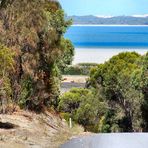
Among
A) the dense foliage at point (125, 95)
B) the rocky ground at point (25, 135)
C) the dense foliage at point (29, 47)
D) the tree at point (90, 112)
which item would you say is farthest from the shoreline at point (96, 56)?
the rocky ground at point (25, 135)

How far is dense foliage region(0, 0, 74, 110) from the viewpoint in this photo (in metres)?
14.8

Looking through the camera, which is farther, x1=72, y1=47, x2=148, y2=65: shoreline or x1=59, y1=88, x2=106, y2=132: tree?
x1=72, y1=47, x2=148, y2=65: shoreline

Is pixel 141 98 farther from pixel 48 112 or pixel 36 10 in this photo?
pixel 36 10

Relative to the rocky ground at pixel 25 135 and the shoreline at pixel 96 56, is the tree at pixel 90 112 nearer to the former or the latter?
the rocky ground at pixel 25 135

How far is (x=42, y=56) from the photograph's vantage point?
52.8 feet

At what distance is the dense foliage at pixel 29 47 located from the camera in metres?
14.8

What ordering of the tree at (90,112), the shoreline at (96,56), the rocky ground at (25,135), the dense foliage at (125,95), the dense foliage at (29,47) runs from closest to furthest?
the rocky ground at (25,135)
the dense foliage at (29,47)
the dense foliage at (125,95)
the tree at (90,112)
the shoreline at (96,56)

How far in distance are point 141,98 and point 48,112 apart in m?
7.34

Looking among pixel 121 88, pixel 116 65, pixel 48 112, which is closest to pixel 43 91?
pixel 48 112

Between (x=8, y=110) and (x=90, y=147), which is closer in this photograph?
(x=90, y=147)

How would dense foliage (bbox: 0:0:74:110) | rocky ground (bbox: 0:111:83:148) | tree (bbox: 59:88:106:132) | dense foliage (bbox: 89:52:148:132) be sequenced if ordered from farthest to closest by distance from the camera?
1. tree (bbox: 59:88:106:132)
2. dense foliage (bbox: 89:52:148:132)
3. dense foliage (bbox: 0:0:74:110)
4. rocky ground (bbox: 0:111:83:148)

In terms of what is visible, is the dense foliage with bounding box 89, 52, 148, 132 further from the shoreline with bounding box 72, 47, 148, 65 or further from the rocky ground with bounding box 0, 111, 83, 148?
the shoreline with bounding box 72, 47, 148, 65

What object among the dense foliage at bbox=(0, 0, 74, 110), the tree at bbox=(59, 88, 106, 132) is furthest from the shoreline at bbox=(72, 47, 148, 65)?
the dense foliage at bbox=(0, 0, 74, 110)

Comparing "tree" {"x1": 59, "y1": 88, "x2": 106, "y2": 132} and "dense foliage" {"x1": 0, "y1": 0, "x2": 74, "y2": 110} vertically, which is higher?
"dense foliage" {"x1": 0, "y1": 0, "x2": 74, "y2": 110}
